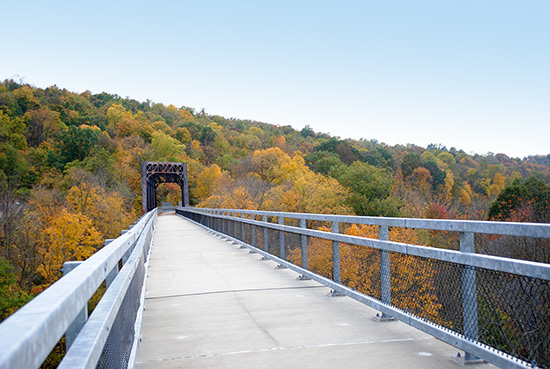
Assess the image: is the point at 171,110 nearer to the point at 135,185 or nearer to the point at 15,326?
the point at 135,185

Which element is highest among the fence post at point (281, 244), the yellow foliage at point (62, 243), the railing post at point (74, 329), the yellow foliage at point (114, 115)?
the yellow foliage at point (114, 115)

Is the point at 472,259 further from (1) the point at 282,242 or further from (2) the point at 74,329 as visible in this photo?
(1) the point at 282,242

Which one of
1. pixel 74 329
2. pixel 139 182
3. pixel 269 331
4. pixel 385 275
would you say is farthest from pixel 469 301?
pixel 139 182

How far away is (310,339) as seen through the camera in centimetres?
488

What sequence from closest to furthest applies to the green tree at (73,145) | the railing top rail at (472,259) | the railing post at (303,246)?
1. the railing top rail at (472,259)
2. the railing post at (303,246)
3. the green tree at (73,145)

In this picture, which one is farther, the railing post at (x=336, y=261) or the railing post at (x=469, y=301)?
the railing post at (x=336, y=261)

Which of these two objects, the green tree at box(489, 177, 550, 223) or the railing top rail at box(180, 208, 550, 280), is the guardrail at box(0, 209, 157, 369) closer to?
the railing top rail at box(180, 208, 550, 280)

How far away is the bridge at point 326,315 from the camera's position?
6.18 feet

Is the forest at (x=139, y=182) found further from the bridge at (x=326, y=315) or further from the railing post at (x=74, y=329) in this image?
the railing post at (x=74, y=329)

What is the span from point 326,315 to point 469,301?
7.37 feet

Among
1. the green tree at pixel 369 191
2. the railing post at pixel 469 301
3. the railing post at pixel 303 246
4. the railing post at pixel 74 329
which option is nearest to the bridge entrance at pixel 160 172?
the green tree at pixel 369 191

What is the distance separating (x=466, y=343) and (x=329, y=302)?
2.82 m

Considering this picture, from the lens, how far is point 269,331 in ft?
17.1

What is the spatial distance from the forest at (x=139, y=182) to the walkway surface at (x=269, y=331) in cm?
197
